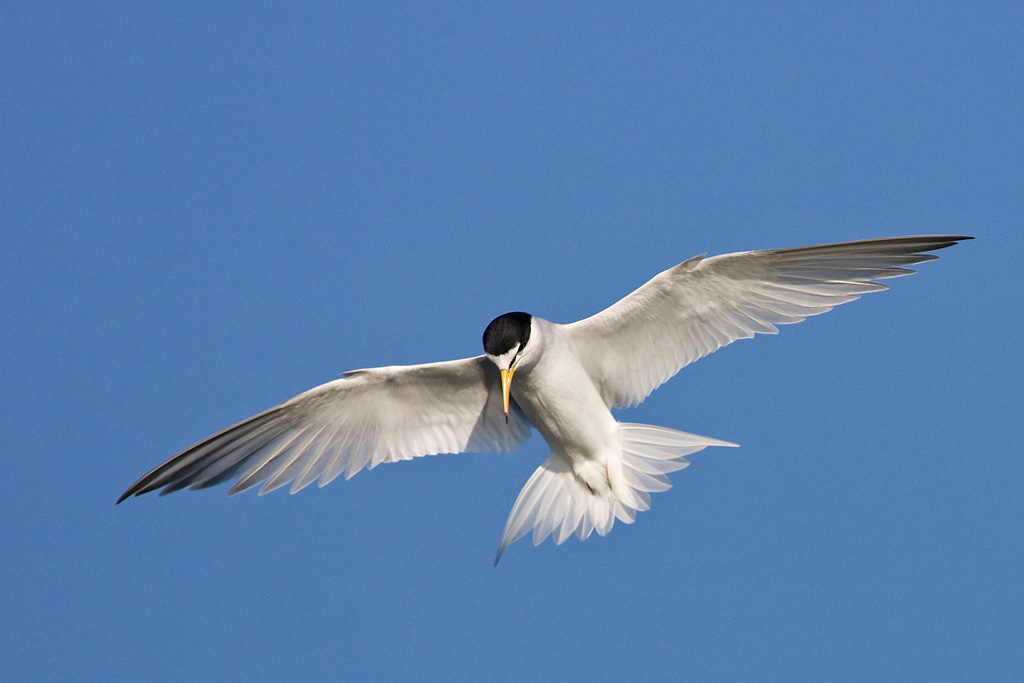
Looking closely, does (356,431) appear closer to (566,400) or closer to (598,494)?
(566,400)

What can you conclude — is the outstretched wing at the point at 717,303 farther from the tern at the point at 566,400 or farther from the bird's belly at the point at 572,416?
the bird's belly at the point at 572,416

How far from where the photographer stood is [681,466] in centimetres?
707

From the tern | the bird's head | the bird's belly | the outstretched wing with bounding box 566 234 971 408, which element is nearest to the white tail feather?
the tern

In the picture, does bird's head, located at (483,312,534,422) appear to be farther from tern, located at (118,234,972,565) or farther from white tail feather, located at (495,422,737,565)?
white tail feather, located at (495,422,737,565)

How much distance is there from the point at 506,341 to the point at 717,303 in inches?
60.9

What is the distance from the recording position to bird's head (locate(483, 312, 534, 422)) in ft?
21.5

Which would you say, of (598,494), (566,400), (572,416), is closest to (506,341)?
(566,400)

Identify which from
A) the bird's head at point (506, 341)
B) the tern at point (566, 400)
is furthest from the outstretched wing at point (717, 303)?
the bird's head at point (506, 341)

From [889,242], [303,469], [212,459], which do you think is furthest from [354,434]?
[889,242]

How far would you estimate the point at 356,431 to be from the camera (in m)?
7.48

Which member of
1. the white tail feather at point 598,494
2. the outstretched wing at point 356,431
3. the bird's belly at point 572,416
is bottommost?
the white tail feather at point 598,494

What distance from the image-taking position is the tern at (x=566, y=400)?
22.2 ft

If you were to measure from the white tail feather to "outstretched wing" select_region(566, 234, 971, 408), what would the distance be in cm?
43

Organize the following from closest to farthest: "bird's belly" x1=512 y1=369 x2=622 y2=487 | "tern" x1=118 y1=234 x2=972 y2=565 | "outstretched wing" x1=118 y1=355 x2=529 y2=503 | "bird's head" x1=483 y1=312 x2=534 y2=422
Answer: "bird's head" x1=483 y1=312 x2=534 y2=422 < "tern" x1=118 y1=234 x2=972 y2=565 < "bird's belly" x1=512 y1=369 x2=622 y2=487 < "outstretched wing" x1=118 y1=355 x2=529 y2=503
